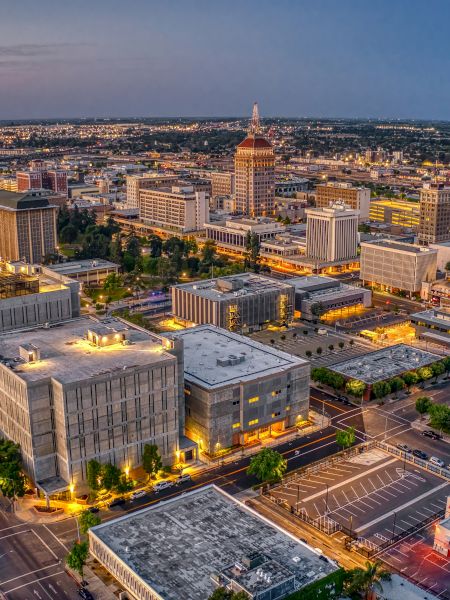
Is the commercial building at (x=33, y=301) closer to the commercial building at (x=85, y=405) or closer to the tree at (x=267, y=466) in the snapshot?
the commercial building at (x=85, y=405)

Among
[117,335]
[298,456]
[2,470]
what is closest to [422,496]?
[298,456]

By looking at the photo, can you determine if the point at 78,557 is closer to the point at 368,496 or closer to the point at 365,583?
the point at 365,583

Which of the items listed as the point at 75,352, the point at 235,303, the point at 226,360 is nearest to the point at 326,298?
the point at 235,303

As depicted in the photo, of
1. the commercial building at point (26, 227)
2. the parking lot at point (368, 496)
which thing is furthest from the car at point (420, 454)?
the commercial building at point (26, 227)

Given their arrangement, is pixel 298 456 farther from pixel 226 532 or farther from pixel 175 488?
pixel 226 532

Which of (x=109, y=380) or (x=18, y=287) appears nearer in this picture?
(x=109, y=380)
